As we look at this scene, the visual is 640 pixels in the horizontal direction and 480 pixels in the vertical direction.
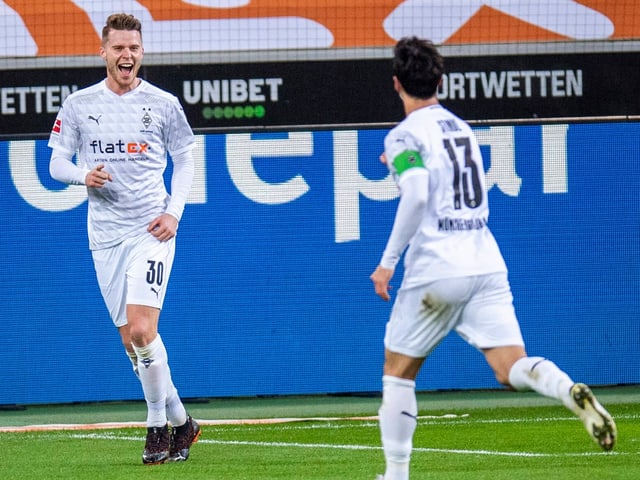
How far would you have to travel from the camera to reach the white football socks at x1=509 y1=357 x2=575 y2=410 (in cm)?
529

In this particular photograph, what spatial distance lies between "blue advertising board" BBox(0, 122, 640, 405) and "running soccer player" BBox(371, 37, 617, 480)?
5302 millimetres

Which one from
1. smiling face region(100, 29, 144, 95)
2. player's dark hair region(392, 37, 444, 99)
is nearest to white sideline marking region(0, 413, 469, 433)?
smiling face region(100, 29, 144, 95)

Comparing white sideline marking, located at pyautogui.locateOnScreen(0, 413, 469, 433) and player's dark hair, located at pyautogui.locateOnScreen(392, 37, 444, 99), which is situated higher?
player's dark hair, located at pyautogui.locateOnScreen(392, 37, 444, 99)

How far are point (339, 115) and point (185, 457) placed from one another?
449 cm

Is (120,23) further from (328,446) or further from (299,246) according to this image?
(299,246)

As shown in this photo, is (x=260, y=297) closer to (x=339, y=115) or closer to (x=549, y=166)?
(x=339, y=115)

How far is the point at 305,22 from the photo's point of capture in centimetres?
1165

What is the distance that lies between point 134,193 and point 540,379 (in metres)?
2.76

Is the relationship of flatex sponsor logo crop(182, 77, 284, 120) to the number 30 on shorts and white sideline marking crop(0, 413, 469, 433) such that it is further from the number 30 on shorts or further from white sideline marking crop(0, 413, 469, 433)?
the number 30 on shorts

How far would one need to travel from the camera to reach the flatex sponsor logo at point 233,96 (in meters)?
11.2

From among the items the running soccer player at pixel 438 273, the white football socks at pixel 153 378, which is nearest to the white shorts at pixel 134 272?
the white football socks at pixel 153 378

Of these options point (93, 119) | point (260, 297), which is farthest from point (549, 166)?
point (93, 119)

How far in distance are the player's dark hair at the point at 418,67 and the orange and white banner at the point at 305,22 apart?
6068 mm

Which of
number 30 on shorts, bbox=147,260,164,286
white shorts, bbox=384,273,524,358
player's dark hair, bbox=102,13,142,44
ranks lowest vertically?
number 30 on shorts, bbox=147,260,164,286
